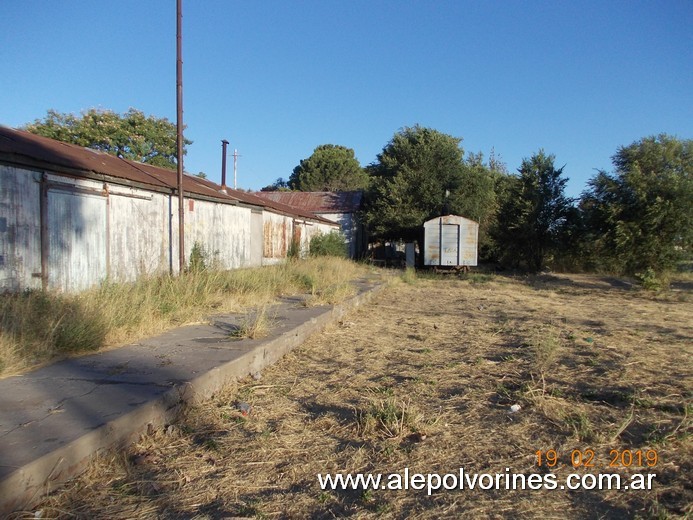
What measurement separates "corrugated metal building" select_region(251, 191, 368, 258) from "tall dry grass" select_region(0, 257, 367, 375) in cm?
2045

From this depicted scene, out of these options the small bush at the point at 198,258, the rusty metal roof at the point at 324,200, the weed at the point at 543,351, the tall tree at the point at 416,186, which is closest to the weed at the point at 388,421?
the weed at the point at 543,351

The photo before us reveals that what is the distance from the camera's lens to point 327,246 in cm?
2178

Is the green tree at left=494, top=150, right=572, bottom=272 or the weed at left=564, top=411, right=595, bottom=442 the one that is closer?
the weed at left=564, top=411, right=595, bottom=442

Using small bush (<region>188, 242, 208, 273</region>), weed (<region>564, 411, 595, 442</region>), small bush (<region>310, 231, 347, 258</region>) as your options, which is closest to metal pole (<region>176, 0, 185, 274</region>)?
small bush (<region>188, 242, 208, 273</region>)

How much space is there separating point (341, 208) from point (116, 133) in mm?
15605

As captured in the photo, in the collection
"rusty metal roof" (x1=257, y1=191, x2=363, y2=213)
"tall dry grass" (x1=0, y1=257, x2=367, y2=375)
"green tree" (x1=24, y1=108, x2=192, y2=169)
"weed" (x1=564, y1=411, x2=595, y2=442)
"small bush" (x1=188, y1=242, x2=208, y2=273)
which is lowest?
"weed" (x1=564, y1=411, x2=595, y2=442)

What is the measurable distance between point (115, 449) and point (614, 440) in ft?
10.9

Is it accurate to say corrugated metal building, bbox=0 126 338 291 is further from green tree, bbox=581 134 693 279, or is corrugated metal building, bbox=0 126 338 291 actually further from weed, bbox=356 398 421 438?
green tree, bbox=581 134 693 279

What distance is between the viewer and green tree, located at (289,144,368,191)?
51.9m

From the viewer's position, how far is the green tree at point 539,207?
2083 cm

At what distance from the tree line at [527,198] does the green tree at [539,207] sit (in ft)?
0.15

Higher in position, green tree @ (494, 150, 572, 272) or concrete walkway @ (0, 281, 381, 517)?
green tree @ (494, 150, 572, 272)

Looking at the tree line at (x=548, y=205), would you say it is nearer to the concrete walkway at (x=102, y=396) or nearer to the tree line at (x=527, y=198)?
the tree line at (x=527, y=198)

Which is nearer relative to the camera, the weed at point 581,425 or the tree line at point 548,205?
the weed at point 581,425
